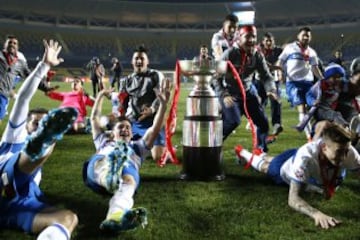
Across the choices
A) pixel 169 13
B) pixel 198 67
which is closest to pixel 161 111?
pixel 198 67

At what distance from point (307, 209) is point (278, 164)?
1026 millimetres

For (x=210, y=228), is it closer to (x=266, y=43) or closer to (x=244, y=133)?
(x=244, y=133)

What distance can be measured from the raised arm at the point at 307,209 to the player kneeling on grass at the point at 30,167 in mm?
1773

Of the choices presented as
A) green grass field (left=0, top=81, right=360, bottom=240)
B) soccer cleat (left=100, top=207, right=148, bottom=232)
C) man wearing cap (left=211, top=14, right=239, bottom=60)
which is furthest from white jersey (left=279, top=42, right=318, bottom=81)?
soccer cleat (left=100, top=207, right=148, bottom=232)

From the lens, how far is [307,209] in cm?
336

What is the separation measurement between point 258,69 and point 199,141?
5.39ft

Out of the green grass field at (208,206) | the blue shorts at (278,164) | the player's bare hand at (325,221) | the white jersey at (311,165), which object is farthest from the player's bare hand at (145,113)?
the player's bare hand at (325,221)

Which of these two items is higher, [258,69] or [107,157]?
[258,69]

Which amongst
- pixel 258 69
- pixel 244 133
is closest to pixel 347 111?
pixel 258 69

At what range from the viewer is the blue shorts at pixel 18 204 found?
2.80m

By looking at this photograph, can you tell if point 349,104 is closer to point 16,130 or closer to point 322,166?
point 322,166

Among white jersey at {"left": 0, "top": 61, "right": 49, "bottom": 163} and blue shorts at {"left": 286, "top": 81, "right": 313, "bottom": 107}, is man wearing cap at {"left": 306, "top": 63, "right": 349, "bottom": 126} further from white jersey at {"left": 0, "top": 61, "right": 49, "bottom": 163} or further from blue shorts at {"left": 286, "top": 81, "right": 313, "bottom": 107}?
white jersey at {"left": 0, "top": 61, "right": 49, "bottom": 163}

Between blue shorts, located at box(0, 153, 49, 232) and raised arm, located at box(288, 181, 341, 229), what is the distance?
197 centimetres

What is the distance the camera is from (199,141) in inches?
172
